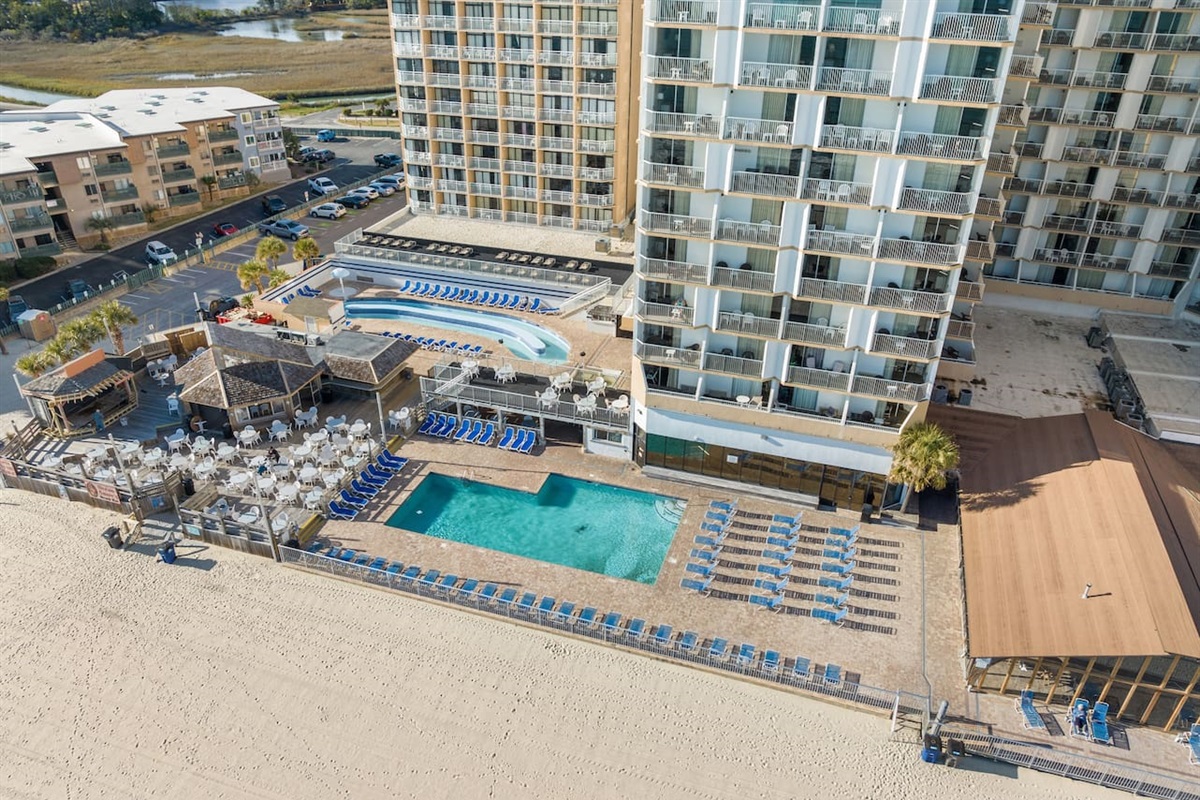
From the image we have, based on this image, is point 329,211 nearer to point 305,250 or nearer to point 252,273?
point 305,250

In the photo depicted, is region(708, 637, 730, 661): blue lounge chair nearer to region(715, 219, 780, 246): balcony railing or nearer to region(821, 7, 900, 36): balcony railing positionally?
region(715, 219, 780, 246): balcony railing

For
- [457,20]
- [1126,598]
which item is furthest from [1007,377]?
[457,20]

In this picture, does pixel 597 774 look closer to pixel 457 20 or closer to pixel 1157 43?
pixel 1157 43

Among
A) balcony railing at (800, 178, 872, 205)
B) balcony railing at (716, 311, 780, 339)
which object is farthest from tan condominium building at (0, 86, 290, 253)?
balcony railing at (800, 178, 872, 205)

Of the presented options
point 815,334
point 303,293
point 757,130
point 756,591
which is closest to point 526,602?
point 756,591

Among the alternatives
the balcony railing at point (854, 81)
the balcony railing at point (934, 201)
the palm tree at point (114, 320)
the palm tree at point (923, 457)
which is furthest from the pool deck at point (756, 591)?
the palm tree at point (114, 320)

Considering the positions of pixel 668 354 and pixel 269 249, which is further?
pixel 269 249

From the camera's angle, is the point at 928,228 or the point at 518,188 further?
the point at 518,188
